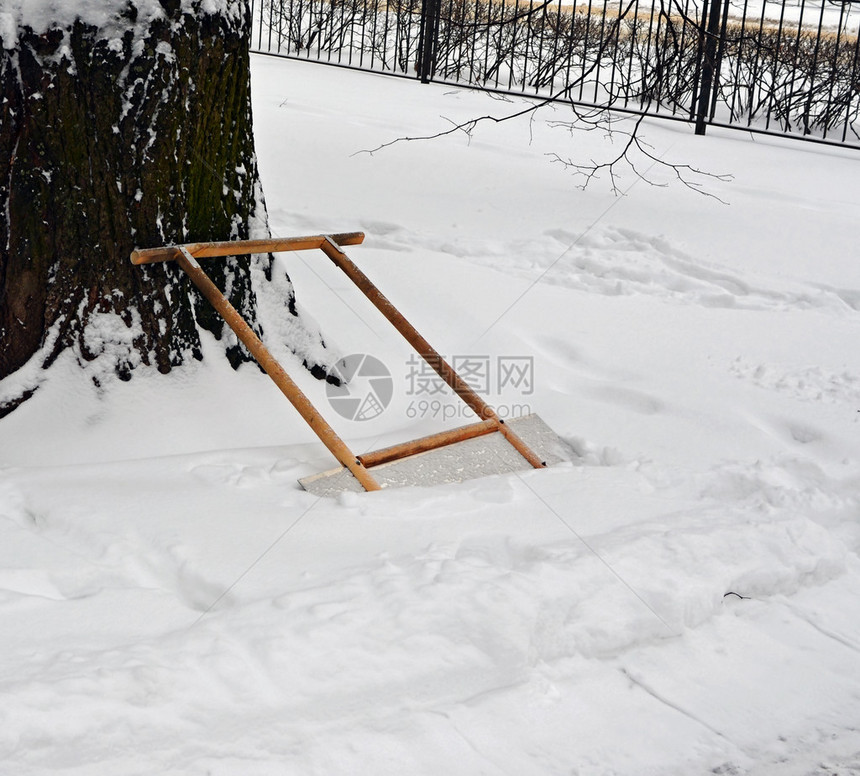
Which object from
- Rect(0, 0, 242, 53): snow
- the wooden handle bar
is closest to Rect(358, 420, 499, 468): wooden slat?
the wooden handle bar

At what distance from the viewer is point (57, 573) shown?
209cm

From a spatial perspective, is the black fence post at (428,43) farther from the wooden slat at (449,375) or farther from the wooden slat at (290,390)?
the wooden slat at (290,390)

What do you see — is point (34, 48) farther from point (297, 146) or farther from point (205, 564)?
point (297, 146)

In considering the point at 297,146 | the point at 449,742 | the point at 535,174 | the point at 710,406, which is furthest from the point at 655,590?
the point at 297,146

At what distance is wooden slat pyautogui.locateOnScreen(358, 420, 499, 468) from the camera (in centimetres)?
280

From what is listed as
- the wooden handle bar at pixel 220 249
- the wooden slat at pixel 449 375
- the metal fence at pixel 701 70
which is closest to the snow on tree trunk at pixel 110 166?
the wooden handle bar at pixel 220 249

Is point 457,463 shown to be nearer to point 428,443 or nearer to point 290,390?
point 428,443

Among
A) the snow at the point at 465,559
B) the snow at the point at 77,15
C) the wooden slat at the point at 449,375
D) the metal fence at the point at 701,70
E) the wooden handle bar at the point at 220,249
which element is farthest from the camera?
the metal fence at the point at 701,70

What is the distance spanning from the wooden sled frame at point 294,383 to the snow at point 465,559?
0.18 metres

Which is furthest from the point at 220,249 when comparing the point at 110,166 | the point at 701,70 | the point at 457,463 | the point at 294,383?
the point at 701,70

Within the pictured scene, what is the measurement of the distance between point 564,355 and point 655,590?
5.82 ft

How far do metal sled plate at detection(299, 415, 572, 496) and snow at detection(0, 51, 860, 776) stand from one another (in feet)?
0.29

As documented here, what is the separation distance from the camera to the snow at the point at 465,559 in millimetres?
1729

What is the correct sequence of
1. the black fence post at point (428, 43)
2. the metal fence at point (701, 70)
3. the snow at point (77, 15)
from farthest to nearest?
the black fence post at point (428, 43)
the metal fence at point (701, 70)
the snow at point (77, 15)
